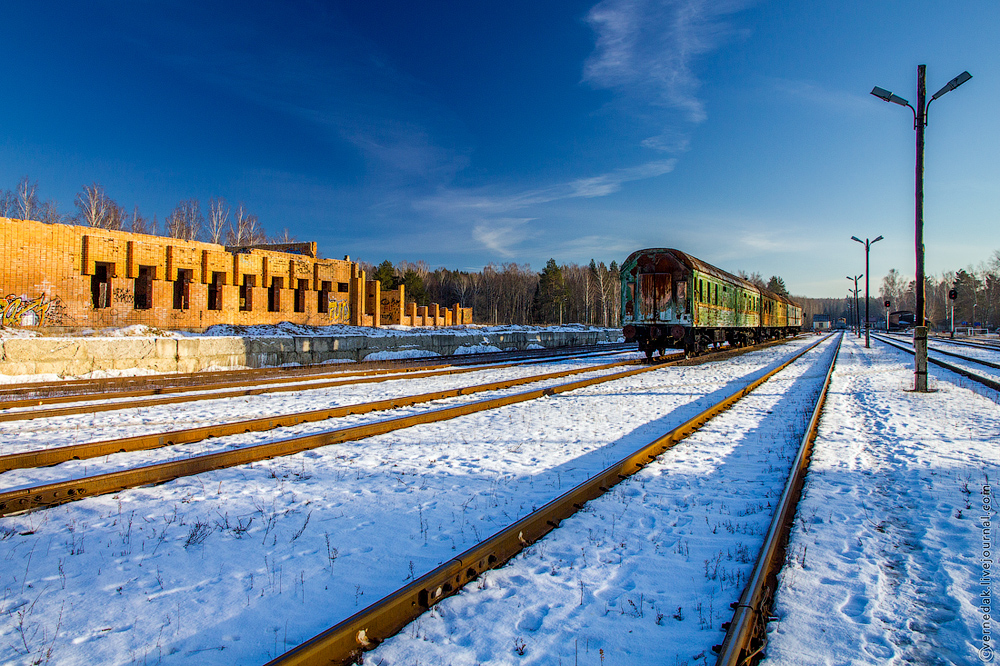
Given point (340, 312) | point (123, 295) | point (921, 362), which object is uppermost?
point (123, 295)

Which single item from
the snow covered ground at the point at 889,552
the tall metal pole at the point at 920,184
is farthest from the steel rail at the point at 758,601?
the tall metal pole at the point at 920,184

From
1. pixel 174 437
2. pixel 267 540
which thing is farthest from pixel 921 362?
pixel 174 437

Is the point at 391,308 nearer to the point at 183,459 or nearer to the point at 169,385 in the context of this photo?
the point at 169,385

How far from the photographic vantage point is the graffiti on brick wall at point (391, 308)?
4997 centimetres

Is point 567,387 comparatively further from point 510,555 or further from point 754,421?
point 510,555

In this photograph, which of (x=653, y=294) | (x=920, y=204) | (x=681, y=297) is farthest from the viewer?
(x=653, y=294)

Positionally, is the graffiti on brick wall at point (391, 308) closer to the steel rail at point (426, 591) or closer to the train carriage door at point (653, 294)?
the train carriage door at point (653, 294)

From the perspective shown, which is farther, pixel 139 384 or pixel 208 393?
pixel 139 384

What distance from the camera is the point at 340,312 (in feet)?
119

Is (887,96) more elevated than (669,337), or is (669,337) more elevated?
(887,96)

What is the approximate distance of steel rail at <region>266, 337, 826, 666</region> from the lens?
7.07 ft

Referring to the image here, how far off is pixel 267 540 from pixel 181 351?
1456 centimetres

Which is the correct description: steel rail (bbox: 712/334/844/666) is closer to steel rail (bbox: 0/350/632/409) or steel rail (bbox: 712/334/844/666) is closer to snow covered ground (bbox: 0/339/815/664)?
snow covered ground (bbox: 0/339/815/664)

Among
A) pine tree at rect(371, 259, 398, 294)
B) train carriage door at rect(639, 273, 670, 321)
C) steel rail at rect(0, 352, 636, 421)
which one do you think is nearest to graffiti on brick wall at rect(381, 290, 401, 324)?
pine tree at rect(371, 259, 398, 294)
